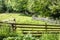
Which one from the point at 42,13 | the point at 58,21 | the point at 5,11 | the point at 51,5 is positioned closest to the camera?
the point at 51,5

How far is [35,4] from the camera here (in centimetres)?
1956

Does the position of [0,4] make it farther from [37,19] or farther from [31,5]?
[31,5]

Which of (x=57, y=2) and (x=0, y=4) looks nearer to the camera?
(x=57, y=2)

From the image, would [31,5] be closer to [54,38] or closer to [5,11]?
[54,38]

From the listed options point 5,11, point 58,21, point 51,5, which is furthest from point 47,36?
point 5,11

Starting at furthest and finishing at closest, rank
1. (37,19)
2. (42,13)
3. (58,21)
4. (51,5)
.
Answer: (37,19)
(58,21)
(42,13)
(51,5)

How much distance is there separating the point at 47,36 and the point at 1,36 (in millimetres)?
3121

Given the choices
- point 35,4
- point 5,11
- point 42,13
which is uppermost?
point 35,4

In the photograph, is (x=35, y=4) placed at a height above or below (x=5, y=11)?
above

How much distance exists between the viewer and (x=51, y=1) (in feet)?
65.5

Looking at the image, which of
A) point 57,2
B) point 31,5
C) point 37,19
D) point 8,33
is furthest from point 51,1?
point 37,19

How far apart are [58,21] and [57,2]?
11.9 m

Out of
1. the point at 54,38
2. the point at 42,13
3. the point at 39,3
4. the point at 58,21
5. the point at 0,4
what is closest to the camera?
the point at 54,38

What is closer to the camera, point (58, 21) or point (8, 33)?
point (8, 33)
